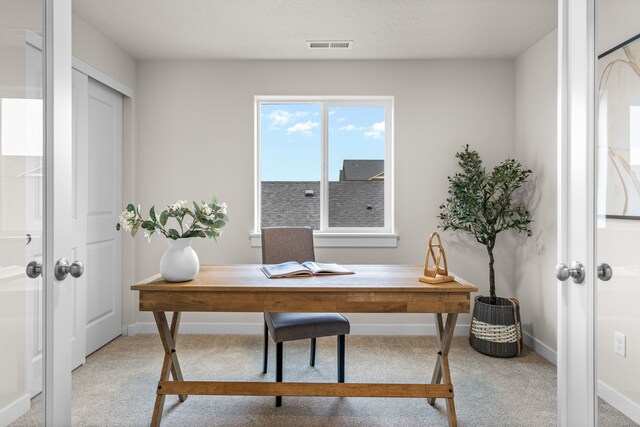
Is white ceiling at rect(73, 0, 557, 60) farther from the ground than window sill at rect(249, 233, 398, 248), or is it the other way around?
white ceiling at rect(73, 0, 557, 60)

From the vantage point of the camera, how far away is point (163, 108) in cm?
352

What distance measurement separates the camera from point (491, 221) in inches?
121

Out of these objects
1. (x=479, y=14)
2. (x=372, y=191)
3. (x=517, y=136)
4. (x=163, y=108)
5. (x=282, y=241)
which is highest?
(x=479, y=14)

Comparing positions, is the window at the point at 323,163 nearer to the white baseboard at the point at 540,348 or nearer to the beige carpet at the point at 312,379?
the beige carpet at the point at 312,379

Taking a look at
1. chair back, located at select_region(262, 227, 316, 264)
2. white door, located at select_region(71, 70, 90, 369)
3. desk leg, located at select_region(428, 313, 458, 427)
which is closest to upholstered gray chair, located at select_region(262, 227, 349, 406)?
chair back, located at select_region(262, 227, 316, 264)

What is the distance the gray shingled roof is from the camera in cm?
364

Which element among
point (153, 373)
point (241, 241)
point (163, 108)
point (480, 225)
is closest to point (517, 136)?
point (480, 225)

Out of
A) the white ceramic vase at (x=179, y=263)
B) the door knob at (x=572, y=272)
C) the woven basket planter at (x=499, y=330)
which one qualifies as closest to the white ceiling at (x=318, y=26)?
the white ceramic vase at (x=179, y=263)

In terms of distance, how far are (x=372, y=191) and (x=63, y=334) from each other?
2.75 metres

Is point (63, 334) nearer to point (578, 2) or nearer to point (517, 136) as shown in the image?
point (578, 2)

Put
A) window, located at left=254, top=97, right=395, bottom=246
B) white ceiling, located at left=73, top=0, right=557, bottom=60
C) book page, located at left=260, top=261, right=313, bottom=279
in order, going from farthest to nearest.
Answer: window, located at left=254, top=97, right=395, bottom=246 → white ceiling, located at left=73, top=0, right=557, bottom=60 → book page, located at left=260, top=261, right=313, bottom=279

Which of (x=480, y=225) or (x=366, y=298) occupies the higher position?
(x=480, y=225)

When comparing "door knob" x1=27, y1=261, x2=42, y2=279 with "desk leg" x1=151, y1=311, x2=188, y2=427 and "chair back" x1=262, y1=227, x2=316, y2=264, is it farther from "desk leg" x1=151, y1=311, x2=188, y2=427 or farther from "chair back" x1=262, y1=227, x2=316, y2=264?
"chair back" x1=262, y1=227, x2=316, y2=264

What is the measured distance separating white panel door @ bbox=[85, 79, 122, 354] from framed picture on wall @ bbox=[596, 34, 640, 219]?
10.4ft
